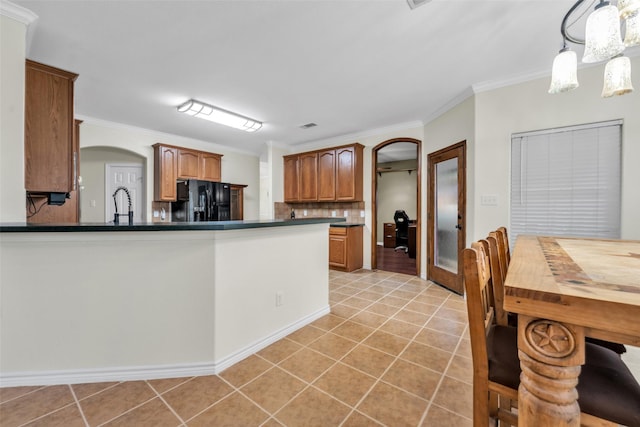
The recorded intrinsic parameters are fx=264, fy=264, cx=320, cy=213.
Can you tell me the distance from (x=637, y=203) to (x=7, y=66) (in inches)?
201

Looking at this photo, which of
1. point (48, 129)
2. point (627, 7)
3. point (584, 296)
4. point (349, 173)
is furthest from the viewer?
point (349, 173)

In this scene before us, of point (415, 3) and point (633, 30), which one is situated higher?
point (415, 3)

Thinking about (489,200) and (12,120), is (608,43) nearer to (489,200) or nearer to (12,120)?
(489,200)

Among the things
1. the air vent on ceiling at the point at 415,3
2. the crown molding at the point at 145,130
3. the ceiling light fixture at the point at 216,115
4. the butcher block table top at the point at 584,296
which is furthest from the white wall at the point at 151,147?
the butcher block table top at the point at 584,296

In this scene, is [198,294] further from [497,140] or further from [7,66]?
[497,140]

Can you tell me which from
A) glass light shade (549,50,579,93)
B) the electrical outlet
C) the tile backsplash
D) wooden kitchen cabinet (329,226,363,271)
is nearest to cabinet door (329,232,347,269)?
wooden kitchen cabinet (329,226,363,271)

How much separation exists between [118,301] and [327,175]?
3.92m

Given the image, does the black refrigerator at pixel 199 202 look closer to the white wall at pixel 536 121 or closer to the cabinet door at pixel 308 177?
the cabinet door at pixel 308 177

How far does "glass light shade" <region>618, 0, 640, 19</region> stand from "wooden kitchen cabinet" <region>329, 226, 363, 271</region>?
149 inches

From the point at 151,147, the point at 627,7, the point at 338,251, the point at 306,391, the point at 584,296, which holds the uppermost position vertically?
the point at 151,147

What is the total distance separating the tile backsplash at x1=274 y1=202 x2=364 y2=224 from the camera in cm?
510

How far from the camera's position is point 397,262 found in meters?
5.54

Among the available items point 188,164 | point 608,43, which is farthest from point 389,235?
point 608,43

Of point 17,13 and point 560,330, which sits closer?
point 560,330
